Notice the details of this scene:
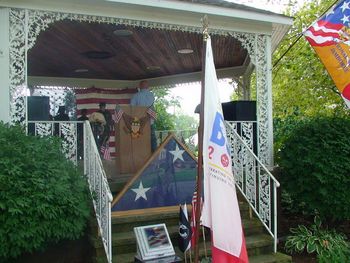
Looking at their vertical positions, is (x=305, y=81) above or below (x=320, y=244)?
above

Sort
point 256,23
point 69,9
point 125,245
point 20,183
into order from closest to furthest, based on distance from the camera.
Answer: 1. point 20,183
2. point 125,245
3. point 69,9
4. point 256,23

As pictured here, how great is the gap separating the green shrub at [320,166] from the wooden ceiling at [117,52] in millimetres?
2301

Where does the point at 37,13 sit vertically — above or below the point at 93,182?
above

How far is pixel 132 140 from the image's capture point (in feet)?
21.3

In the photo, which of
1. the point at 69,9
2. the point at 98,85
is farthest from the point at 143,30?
the point at 98,85

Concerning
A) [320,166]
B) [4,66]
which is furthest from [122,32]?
[320,166]

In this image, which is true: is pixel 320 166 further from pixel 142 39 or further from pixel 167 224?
pixel 142 39

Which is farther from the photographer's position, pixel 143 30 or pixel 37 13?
pixel 143 30

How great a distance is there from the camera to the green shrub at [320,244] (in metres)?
5.68

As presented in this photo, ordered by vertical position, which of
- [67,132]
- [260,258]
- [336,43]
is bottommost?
[260,258]

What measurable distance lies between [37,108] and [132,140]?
1.46m

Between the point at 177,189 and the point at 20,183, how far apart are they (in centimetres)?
254

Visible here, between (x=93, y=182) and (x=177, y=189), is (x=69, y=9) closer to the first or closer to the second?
(x=93, y=182)

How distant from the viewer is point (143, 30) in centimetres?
704
